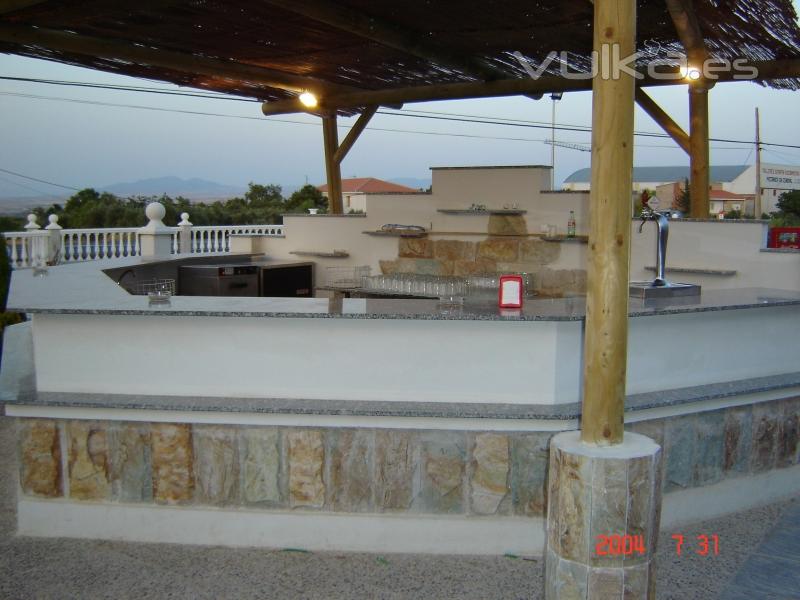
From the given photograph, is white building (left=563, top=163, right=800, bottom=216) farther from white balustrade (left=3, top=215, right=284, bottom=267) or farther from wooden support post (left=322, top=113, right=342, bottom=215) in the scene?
white balustrade (left=3, top=215, right=284, bottom=267)

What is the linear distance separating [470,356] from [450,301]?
1.07 ft

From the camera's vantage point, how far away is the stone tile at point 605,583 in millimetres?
3090

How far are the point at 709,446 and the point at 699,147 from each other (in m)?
3.18

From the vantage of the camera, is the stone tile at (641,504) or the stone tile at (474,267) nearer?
the stone tile at (641,504)

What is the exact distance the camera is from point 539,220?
7203mm

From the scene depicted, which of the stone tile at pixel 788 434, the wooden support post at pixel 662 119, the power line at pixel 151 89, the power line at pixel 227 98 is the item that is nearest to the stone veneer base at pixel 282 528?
the stone tile at pixel 788 434

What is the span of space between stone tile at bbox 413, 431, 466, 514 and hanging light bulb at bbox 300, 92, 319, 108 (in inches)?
232

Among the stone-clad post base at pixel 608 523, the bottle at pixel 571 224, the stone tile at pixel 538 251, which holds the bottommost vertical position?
the stone-clad post base at pixel 608 523

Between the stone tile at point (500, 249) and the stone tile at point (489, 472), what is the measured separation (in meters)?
3.82

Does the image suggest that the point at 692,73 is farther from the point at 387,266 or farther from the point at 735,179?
the point at 735,179

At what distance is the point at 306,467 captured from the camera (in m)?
3.79

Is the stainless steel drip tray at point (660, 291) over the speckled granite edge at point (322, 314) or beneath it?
over

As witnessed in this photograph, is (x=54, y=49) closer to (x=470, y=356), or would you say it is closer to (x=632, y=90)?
(x=470, y=356)

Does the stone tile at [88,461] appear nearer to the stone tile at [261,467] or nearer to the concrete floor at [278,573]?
the concrete floor at [278,573]
